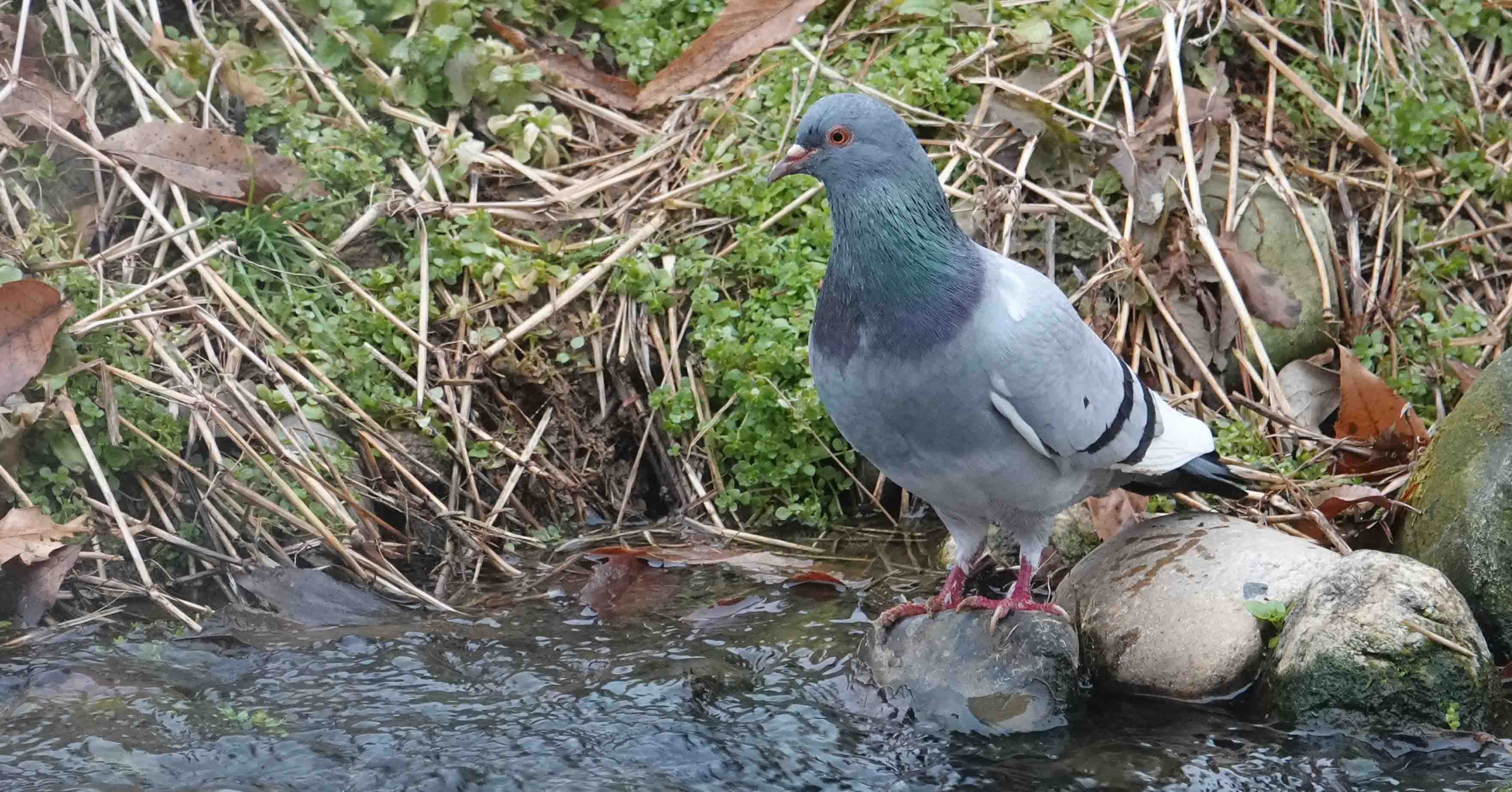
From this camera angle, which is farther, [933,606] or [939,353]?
[933,606]

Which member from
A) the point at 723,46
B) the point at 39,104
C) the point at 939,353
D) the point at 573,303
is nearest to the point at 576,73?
the point at 723,46

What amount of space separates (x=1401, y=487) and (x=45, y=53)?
491 cm

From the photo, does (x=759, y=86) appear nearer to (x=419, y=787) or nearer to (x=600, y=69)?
(x=600, y=69)

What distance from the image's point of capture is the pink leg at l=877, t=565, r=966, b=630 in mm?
3955

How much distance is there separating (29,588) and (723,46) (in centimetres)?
337

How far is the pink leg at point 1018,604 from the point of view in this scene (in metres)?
3.80

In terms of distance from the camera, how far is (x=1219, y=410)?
518 cm

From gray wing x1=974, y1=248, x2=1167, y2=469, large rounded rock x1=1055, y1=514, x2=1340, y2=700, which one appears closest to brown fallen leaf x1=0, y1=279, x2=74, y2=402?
gray wing x1=974, y1=248, x2=1167, y2=469

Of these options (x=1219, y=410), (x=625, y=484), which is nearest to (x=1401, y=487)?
(x=1219, y=410)

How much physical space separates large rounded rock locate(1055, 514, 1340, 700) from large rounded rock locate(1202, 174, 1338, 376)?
4.69 ft

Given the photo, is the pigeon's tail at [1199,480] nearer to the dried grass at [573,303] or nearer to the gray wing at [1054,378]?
the gray wing at [1054,378]

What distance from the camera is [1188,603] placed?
382 centimetres

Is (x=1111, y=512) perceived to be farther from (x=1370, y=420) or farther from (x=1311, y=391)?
(x=1311, y=391)

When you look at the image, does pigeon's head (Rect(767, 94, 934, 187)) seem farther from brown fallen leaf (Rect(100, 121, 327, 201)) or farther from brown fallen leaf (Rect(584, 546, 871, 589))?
brown fallen leaf (Rect(100, 121, 327, 201))
